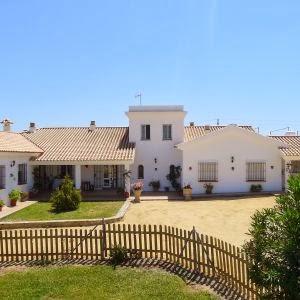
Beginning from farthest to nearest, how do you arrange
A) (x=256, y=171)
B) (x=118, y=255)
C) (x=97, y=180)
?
(x=97, y=180), (x=256, y=171), (x=118, y=255)

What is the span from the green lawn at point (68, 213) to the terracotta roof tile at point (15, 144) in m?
3.70

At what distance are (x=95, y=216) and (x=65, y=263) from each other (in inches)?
295

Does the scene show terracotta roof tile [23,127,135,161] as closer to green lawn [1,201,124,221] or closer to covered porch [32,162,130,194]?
covered porch [32,162,130,194]

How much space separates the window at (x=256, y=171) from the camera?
96.4 feet

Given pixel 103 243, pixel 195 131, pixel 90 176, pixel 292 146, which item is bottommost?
pixel 103 243

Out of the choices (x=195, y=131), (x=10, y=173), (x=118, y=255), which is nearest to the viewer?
(x=118, y=255)

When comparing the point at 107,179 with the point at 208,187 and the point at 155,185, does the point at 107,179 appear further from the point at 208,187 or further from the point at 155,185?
the point at 208,187

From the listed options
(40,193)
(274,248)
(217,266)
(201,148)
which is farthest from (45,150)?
(274,248)

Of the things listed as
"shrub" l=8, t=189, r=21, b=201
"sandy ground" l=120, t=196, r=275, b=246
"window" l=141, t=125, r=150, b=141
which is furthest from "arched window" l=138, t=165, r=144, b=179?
"shrub" l=8, t=189, r=21, b=201

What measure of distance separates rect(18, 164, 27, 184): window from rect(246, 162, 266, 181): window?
15249mm

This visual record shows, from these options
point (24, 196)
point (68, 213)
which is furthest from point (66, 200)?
point (24, 196)

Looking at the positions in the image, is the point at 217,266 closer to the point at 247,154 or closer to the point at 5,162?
the point at 5,162

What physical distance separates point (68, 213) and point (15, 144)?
7915mm

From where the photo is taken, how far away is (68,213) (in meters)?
21.4
